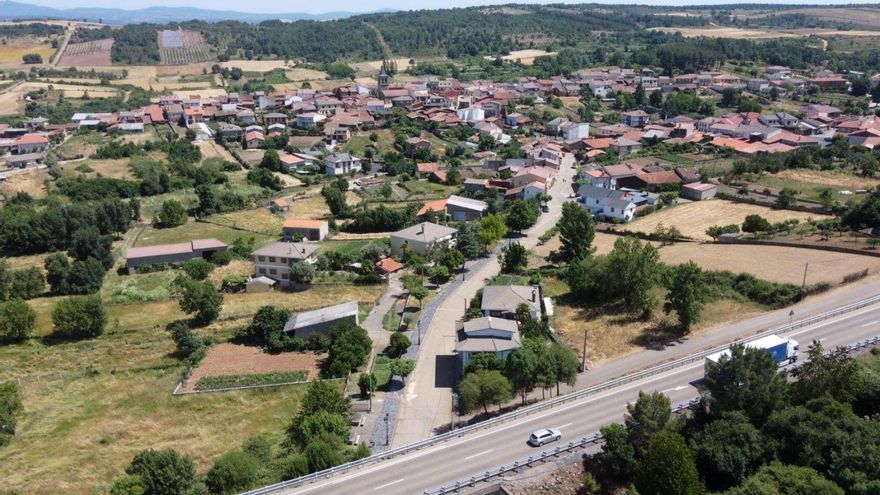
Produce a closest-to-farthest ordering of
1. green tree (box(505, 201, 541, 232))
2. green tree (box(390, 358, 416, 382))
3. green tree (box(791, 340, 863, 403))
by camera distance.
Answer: green tree (box(791, 340, 863, 403)), green tree (box(390, 358, 416, 382)), green tree (box(505, 201, 541, 232))

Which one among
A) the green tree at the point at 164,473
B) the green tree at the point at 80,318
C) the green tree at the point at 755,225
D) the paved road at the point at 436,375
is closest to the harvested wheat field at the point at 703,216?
the green tree at the point at 755,225

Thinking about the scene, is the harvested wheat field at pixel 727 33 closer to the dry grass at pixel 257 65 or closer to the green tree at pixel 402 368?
the dry grass at pixel 257 65

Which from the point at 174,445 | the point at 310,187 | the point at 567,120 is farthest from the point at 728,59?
the point at 174,445

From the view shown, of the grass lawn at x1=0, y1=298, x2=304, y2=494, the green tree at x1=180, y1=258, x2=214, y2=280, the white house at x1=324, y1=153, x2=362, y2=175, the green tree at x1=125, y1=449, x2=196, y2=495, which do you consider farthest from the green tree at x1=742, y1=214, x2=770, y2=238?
the white house at x1=324, y1=153, x2=362, y2=175

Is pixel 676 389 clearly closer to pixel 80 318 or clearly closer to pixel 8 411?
pixel 8 411

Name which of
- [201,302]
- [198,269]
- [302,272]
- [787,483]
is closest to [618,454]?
[787,483]

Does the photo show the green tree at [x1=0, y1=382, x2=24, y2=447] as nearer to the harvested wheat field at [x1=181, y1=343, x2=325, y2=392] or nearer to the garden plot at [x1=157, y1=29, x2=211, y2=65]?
the harvested wheat field at [x1=181, y1=343, x2=325, y2=392]
